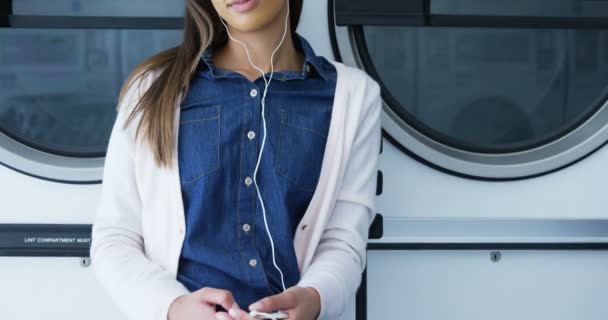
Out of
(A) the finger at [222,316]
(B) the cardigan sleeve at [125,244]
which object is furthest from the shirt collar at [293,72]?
(A) the finger at [222,316]

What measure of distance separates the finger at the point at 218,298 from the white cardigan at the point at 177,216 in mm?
68

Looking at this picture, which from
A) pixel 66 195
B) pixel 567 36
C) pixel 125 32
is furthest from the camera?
pixel 567 36

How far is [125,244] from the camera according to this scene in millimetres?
1336

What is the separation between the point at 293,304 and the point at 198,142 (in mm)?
348

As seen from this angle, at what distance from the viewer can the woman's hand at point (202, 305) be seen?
3.84ft

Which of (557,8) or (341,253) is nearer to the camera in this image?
(341,253)

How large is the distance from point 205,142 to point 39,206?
645 millimetres

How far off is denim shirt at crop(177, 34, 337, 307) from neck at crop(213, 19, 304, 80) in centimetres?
7

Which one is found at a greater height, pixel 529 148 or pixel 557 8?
pixel 557 8

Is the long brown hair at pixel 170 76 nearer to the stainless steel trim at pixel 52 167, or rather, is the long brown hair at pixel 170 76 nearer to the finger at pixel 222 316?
the finger at pixel 222 316

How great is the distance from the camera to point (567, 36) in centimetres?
241

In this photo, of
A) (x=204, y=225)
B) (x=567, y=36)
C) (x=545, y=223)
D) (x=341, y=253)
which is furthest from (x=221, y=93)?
(x=567, y=36)

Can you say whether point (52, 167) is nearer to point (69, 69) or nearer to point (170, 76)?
point (69, 69)

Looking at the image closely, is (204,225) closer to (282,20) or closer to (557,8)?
(282,20)
